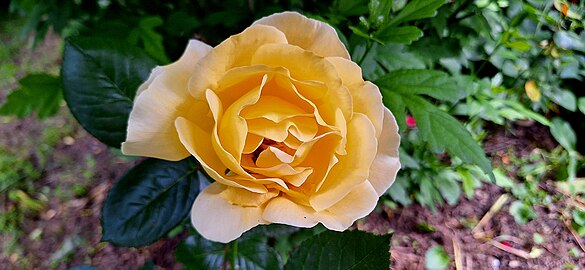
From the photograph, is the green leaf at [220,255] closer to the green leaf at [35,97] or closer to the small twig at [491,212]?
the green leaf at [35,97]

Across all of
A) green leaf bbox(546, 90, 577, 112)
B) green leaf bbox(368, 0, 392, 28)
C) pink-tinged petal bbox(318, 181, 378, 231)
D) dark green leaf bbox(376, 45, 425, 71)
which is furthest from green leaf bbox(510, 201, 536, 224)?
pink-tinged petal bbox(318, 181, 378, 231)

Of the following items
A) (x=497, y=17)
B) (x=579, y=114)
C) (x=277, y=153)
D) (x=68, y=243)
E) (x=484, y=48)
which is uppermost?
(x=277, y=153)

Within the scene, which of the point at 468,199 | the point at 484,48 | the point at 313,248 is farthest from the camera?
the point at 468,199

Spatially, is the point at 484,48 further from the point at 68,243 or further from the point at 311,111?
the point at 68,243

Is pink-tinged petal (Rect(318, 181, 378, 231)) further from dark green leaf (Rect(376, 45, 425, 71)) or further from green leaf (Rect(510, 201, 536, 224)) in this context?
green leaf (Rect(510, 201, 536, 224))

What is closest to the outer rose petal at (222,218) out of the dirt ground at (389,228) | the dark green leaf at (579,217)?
the dirt ground at (389,228)

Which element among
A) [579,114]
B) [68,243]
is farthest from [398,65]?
[68,243]
